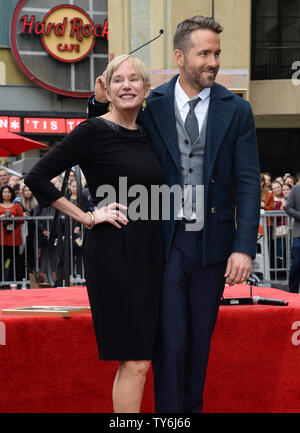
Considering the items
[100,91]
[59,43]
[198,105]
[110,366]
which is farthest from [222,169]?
[59,43]

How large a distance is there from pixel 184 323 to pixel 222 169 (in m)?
0.67

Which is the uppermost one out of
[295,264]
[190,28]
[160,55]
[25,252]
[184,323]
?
[160,55]

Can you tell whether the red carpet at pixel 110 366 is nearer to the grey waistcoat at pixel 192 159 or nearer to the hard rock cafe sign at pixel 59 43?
the grey waistcoat at pixel 192 159

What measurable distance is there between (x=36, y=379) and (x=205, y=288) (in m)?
1.15

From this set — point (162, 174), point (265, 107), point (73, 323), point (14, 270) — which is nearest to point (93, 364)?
point (73, 323)

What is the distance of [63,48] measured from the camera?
28266mm

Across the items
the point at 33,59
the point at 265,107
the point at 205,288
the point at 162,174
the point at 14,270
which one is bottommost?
the point at 14,270

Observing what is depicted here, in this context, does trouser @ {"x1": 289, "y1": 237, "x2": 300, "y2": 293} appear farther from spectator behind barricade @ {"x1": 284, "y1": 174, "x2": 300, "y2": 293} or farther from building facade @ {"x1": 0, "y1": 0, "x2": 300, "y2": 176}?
building facade @ {"x1": 0, "y1": 0, "x2": 300, "y2": 176}

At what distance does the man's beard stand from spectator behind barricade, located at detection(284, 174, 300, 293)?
684 centimetres

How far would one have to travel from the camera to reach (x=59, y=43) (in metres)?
28.2

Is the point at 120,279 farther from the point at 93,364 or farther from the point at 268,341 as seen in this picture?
the point at 268,341

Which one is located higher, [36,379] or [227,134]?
[227,134]

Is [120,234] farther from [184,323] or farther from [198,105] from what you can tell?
[198,105]

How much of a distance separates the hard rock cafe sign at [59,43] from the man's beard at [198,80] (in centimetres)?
2594
